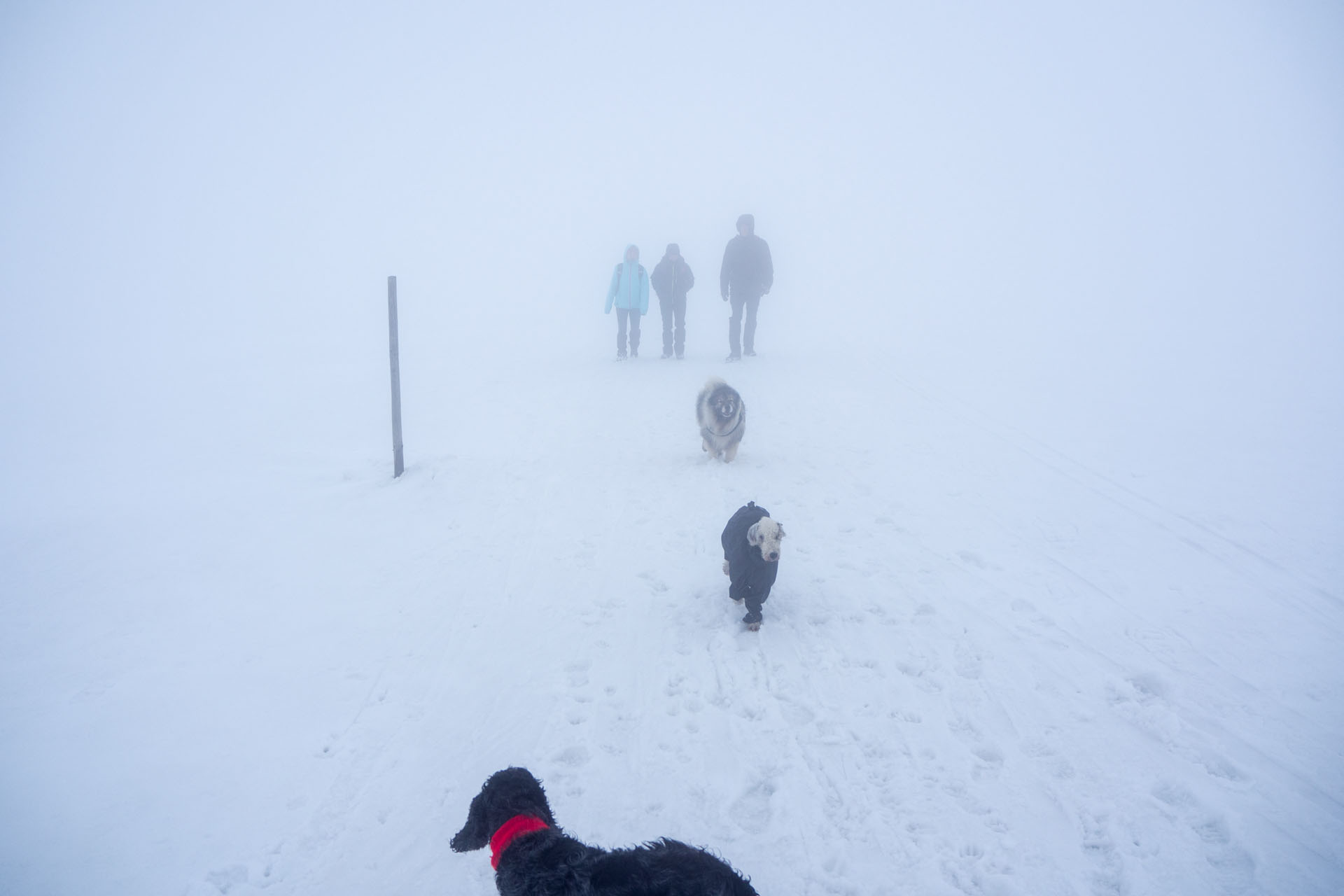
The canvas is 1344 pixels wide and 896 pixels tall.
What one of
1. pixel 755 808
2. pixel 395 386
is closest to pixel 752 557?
Result: pixel 755 808

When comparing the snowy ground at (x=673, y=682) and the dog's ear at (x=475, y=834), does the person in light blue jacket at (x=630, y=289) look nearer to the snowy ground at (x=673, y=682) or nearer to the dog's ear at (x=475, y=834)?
the snowy ground at (x=673, y=682)

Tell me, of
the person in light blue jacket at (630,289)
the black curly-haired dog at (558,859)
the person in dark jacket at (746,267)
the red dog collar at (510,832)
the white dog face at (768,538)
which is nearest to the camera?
the black curly-haired dog at (558,859)

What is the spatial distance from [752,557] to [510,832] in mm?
2559

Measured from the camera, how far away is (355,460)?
9.07 meters

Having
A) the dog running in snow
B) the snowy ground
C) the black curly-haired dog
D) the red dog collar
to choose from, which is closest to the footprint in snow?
the snowy ground

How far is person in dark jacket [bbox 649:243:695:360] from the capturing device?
46.1ft

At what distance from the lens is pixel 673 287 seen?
14.2 meters

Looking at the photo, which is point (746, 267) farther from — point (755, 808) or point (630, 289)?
point (755, 808)

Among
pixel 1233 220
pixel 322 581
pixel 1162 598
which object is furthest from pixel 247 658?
pixel 1233 220

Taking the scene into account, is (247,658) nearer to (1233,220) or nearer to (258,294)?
(258,294)

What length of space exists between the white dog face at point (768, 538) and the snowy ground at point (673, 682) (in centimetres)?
67

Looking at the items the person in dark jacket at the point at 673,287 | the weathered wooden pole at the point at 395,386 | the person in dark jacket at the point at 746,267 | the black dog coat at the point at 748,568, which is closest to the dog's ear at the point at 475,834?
the black dog coat at the point at 748,568

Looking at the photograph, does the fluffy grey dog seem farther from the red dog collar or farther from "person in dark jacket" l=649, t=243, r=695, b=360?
"person in dark jacket" l=649, t=243, r=695, b=360

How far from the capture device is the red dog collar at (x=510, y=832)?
263cm
